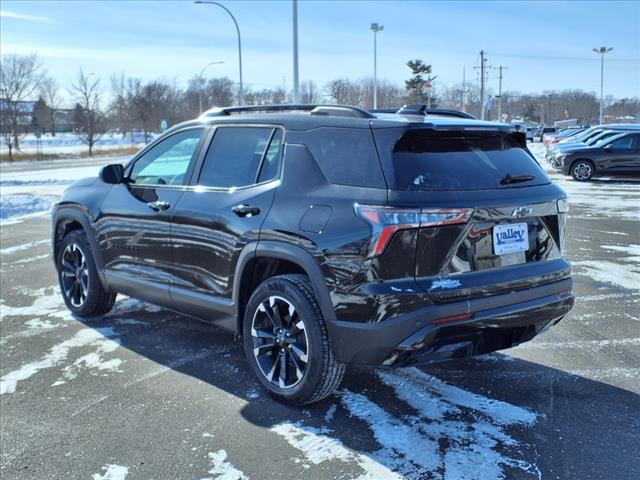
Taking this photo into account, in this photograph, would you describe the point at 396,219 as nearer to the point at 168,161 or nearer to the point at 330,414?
the point at 330,414

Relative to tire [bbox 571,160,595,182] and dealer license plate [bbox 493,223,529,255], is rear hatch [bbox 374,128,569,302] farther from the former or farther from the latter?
tire [bbox 571,160,595,182]

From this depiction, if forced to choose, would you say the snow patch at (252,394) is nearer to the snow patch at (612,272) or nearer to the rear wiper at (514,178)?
the rear wiper at (514,178)

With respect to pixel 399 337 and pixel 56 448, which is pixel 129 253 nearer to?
pixel 56 448

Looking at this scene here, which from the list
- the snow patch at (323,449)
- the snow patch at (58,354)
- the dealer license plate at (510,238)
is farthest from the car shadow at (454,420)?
the dealer license plate at (510,238)

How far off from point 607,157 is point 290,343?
1845cm

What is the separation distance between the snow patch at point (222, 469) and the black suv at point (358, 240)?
0.65m

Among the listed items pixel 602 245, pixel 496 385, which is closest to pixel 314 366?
pixel 496 385

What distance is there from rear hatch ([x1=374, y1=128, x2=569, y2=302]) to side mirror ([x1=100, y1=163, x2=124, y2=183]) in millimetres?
2677

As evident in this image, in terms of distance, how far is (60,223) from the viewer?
599 centimetres

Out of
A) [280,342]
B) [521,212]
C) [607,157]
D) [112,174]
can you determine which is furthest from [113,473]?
[607,157]

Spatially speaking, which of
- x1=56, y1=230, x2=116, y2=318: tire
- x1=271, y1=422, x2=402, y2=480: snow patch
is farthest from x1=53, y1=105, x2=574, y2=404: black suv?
x1=56, y1=230, x2=116, y2=318: tire

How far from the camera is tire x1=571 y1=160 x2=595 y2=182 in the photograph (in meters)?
19.8

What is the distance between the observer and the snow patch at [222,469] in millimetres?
3098

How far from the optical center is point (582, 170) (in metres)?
20.0
